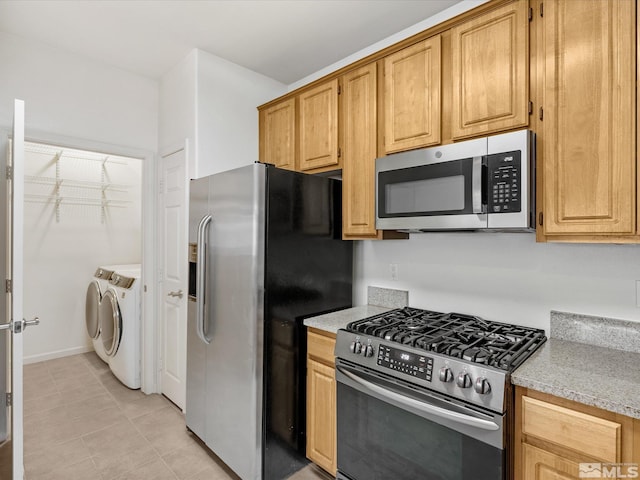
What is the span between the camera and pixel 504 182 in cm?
154

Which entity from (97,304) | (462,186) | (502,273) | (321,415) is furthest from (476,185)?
(97,304)

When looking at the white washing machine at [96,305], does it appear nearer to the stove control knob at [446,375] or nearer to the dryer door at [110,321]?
the dryer door at [110,321]

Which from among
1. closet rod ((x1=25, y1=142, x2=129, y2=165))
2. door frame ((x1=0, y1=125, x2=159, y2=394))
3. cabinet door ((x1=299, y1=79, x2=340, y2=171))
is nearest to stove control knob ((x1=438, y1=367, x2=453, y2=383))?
cabinet door ((x1=299, y1=79, x2=340, y2=171))

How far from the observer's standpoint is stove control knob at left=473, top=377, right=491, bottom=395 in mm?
1277

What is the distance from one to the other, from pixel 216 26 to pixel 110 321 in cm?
280

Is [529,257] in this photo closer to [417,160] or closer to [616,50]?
[417,160]

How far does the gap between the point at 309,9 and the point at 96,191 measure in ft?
11.8

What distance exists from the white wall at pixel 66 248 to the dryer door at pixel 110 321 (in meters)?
0.78

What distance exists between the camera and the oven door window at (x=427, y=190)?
1663 mm

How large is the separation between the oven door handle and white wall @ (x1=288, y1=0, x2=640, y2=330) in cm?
76

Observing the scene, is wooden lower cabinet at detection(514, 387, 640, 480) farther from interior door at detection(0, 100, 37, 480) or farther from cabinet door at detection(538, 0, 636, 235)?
interior door at detection(0, 100, 37, 480)

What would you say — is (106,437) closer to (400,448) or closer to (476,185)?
(400,448)

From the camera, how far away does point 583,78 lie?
55.3 inches

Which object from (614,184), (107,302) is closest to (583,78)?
(614,184)
